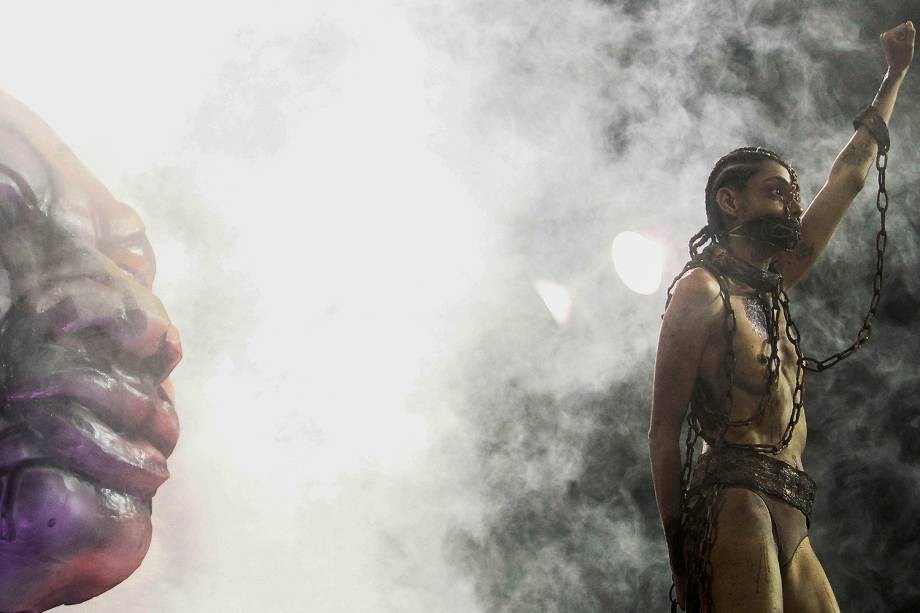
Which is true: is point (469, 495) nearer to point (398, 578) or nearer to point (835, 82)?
point (398, 578)

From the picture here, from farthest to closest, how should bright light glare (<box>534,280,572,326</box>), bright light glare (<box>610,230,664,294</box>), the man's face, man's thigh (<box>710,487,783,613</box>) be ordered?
bright light glare (<box>534,280,572,326</box>) < bright light glare (<box>610,230,664,294</box>) < the man's face < man's thigh (<box>710,487,783,613</box>)

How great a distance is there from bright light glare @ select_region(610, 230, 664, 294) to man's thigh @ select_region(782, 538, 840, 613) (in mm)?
3014

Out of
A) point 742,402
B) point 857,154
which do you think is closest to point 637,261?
point 857,154

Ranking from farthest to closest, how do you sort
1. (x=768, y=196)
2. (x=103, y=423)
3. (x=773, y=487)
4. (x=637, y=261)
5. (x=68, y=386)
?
(x=637, y=261) < (x=103, y=423) < (x=68, y=386) < (x=768, y=196) < (x=773, y=487)

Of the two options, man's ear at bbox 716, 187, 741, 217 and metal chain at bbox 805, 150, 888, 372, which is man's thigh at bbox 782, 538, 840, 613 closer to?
metal chain at bbox 805, 150, 888, 372

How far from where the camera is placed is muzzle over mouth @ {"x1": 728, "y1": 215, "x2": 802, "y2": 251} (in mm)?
2426

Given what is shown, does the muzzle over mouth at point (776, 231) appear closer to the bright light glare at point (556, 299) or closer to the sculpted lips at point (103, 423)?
the sculpted lips at point (103, 423)

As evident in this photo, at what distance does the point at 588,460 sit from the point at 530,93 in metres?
2.32

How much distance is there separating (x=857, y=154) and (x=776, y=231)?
1.94 feet

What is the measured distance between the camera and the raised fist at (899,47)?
2.79m

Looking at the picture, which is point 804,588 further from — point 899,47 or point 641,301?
point 641,301

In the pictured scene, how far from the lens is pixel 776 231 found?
243cm

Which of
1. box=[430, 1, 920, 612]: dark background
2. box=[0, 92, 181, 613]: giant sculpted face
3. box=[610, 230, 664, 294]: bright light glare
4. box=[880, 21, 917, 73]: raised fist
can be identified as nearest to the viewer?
box=[880, 21, 917, 73]: raised fist

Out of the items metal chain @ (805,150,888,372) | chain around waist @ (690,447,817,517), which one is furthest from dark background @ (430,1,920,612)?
chain around waist @ (690,447,817,517)
